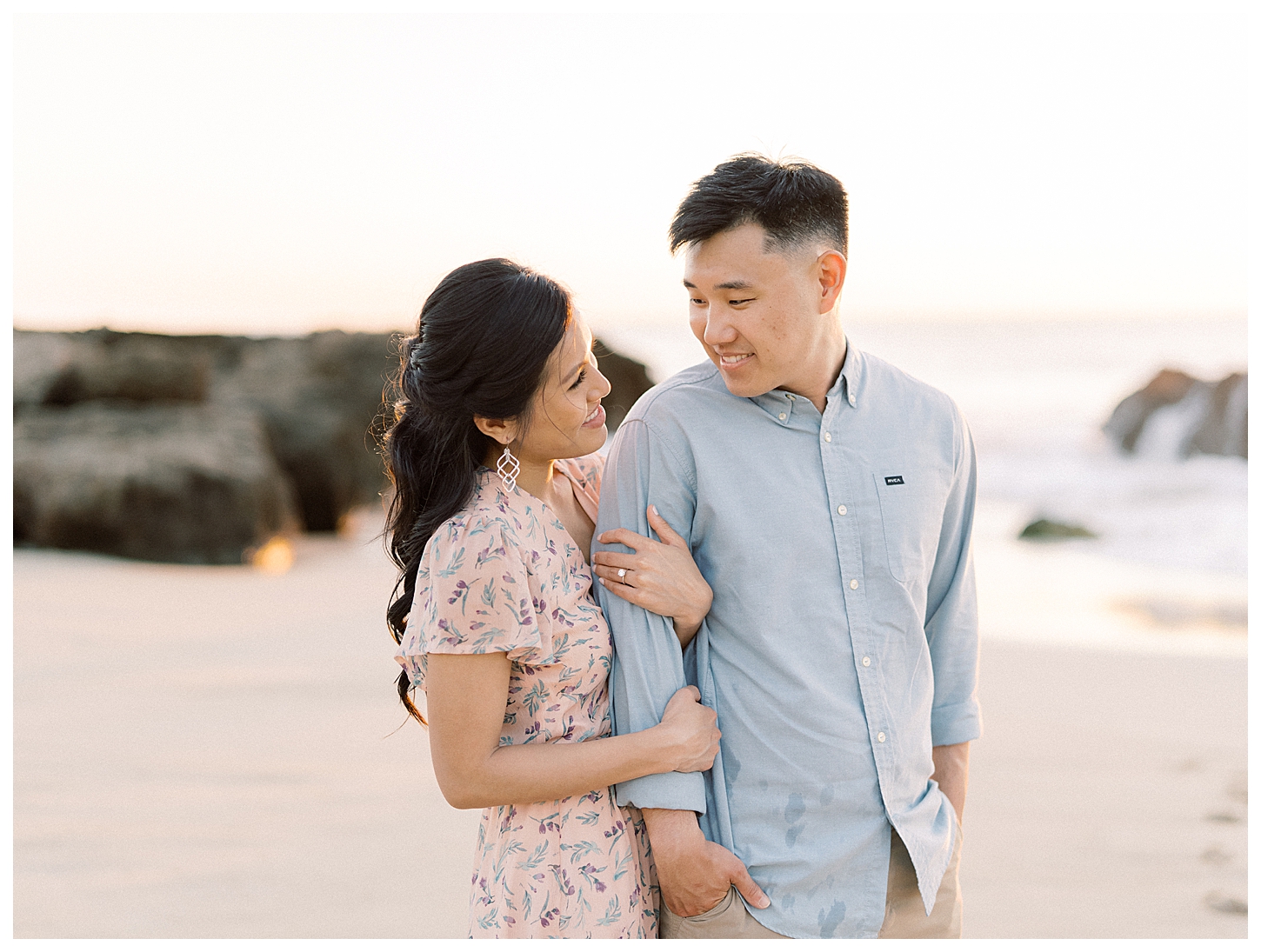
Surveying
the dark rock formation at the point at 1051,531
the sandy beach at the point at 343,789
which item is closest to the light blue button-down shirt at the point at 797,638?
the sandy beach at the point at 343,789

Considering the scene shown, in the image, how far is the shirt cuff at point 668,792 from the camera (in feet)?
6.54

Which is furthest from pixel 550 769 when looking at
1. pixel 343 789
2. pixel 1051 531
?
pixel 1051 531

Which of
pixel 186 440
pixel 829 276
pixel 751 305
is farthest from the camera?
pixel 186 440

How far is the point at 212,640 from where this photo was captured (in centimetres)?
692

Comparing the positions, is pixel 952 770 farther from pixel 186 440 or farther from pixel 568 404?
pixel 186 440

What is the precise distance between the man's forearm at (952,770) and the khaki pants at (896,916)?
0.37ft

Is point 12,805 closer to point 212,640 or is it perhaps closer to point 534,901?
point 212,640

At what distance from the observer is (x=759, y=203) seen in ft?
6.82

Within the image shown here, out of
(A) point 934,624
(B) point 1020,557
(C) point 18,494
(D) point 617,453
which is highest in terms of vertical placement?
(D) point 617,453

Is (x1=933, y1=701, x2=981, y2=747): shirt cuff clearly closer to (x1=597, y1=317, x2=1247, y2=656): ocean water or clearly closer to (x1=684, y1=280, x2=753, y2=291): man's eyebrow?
(x1=684, y1=280, x2=753, y2=291): man's eyebrow

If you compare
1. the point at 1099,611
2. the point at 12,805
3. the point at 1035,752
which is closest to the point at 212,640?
the point at 12,805

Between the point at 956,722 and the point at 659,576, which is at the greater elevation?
the point at 659,576

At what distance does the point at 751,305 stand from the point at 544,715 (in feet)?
2.80

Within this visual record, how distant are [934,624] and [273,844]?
2.97 metres
